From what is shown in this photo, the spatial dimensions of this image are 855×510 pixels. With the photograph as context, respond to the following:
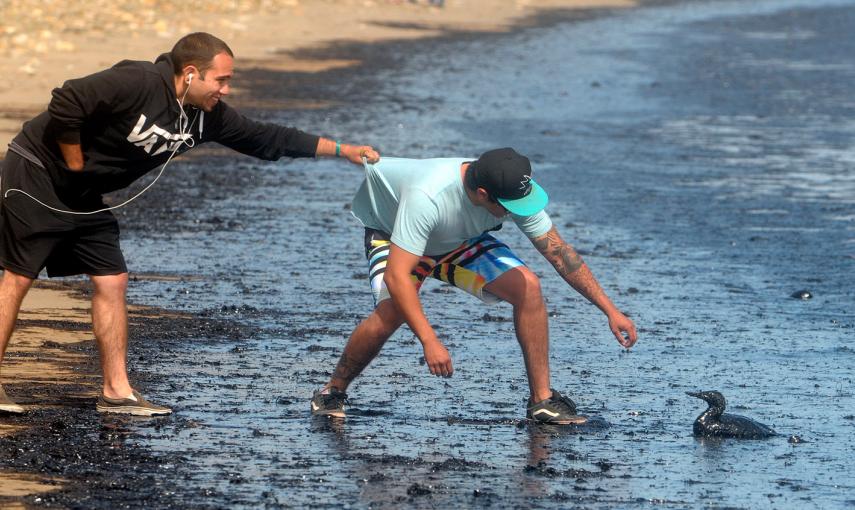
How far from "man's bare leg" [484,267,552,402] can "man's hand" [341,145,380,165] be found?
72 cm

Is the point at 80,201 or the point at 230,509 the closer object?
the point at 230,509

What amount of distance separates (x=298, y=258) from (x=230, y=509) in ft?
18.2

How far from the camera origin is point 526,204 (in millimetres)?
6945

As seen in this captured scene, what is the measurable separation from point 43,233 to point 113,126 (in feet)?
1.78

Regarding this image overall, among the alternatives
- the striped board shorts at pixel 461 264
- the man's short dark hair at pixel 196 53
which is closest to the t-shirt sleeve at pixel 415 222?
the striped board shorts at pixel 461 264

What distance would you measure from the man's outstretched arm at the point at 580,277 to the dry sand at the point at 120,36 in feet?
6.92

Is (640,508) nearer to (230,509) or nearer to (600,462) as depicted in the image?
(600,462)

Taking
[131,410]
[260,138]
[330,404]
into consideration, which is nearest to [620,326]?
[330,404]

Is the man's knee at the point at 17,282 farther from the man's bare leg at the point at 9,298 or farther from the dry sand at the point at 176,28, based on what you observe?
the dry sand at the point at 176,28

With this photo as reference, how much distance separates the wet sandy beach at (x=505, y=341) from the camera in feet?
21.4

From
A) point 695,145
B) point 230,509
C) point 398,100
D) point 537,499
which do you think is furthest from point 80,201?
point 398,100

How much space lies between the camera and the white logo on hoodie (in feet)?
22.6

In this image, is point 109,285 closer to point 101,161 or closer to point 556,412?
point 101,161

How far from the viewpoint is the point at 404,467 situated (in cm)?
666
